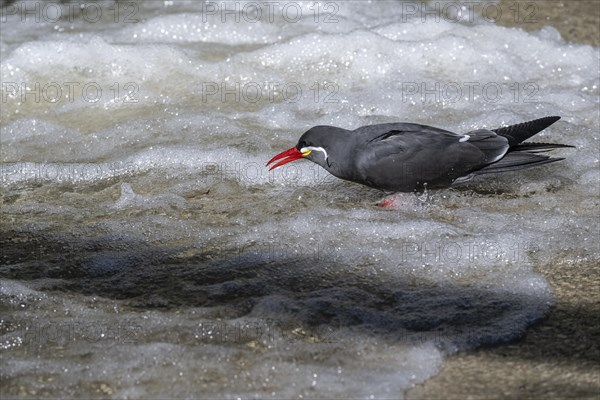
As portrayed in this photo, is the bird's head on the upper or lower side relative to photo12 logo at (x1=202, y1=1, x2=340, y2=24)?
lower

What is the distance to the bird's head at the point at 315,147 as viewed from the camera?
502cm

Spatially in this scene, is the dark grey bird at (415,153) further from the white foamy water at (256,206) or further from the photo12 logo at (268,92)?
the photo12 logo at (268,92)

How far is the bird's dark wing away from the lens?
4.94 meters

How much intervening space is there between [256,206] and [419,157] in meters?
0.95

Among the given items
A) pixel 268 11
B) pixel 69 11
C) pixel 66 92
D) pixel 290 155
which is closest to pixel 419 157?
pixel 290 155

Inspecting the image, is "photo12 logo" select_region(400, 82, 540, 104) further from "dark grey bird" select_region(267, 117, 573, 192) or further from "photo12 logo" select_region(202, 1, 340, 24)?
"photo12 logo" select_region(202, 1, 340, 24)

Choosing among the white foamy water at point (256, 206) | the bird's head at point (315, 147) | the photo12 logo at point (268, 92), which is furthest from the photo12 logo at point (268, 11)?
the bird's head at point (315, 147)

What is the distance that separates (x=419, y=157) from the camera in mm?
4945

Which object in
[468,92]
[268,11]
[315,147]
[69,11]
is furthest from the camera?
[69,11]

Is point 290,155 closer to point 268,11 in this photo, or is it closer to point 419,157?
point 419,157

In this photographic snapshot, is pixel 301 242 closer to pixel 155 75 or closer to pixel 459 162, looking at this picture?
pixel 459 162

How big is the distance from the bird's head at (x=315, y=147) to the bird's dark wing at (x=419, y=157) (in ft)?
0.60

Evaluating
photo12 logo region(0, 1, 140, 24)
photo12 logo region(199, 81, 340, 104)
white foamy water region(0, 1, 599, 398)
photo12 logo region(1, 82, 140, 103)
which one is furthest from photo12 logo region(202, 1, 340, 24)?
photo12 logo region(1, 82, 140, 103)

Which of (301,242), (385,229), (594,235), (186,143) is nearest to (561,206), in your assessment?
(594,235)
